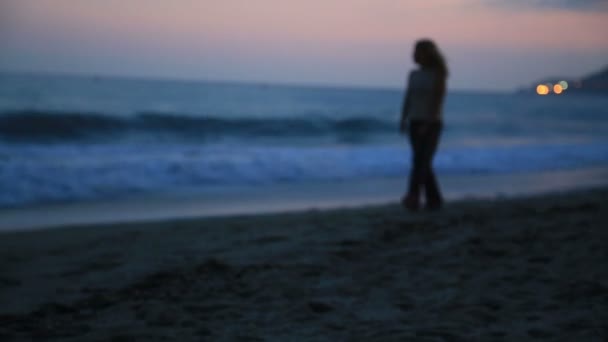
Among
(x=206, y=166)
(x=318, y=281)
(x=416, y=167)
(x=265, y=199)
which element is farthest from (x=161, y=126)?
(x=318, y=281)

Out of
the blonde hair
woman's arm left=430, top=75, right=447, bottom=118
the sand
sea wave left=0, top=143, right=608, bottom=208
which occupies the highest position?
the blonde hair

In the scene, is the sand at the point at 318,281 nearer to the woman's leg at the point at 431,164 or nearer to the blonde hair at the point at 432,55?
the woman's leg at the point at 431,164

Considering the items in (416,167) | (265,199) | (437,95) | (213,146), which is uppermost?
(437,95)

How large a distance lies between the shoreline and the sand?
113 cm

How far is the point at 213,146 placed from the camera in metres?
17.0

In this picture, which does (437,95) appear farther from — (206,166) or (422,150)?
(206,166)

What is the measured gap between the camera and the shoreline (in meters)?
7.14

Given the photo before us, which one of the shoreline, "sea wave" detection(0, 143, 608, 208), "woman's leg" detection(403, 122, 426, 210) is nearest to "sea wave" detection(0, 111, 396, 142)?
"sea wave" detection(0, 143, 608, 208)

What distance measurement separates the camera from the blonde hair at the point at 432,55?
634 cm

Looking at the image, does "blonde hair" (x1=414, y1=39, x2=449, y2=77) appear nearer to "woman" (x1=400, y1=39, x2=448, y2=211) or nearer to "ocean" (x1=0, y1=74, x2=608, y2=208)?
"woman" (x1=400, y1=39, x2=448, y2=211)

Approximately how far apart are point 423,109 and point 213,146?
36.9 ft

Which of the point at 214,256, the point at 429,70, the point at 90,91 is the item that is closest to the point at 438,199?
the point at 429,70

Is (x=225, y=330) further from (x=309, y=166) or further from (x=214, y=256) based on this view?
(x=309, y=166)

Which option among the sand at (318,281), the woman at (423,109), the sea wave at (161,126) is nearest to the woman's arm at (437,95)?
the woman at (423,109)
